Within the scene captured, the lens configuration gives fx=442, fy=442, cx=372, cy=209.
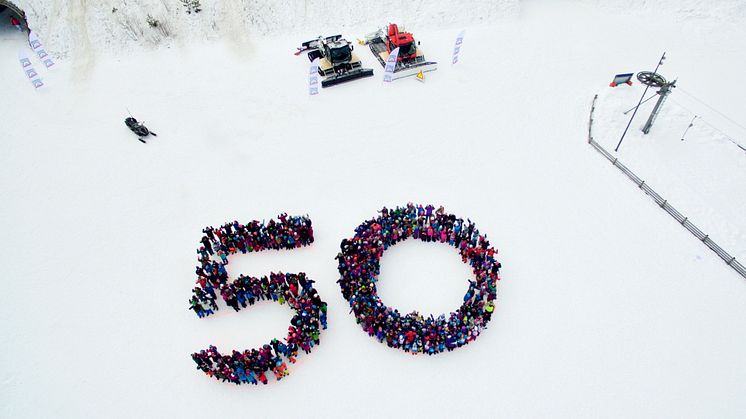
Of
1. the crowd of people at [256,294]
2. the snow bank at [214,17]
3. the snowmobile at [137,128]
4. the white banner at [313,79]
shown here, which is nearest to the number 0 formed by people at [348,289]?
the crowd of people at [256,294]

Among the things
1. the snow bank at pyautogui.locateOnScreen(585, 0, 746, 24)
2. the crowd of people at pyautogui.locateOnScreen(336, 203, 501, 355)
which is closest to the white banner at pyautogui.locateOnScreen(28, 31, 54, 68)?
the crowd of people at pyautogui.locateOnScreen(336, 203, 501, 355)

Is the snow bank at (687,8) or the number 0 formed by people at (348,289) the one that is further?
the snow bank at (687,8)

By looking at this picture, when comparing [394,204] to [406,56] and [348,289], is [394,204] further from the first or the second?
[406,56]

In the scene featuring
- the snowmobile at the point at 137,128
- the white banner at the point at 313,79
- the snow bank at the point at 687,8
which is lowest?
the snowmobile at the point at 137,128

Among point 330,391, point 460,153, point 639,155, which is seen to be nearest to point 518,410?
point 330,391

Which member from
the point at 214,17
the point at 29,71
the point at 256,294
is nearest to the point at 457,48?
the point at 214,17

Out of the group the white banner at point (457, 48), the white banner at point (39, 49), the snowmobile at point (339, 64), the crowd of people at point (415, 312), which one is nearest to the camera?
the crowd of people at point (415, 312)

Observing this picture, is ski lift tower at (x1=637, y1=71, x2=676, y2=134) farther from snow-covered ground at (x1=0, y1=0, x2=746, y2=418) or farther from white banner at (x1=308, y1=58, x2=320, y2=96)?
white banner at (x1=308, y1=58, x2=320, y2=96)

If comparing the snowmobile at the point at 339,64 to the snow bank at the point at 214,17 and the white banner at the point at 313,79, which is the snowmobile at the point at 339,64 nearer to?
the white banner at the point at 313,79
